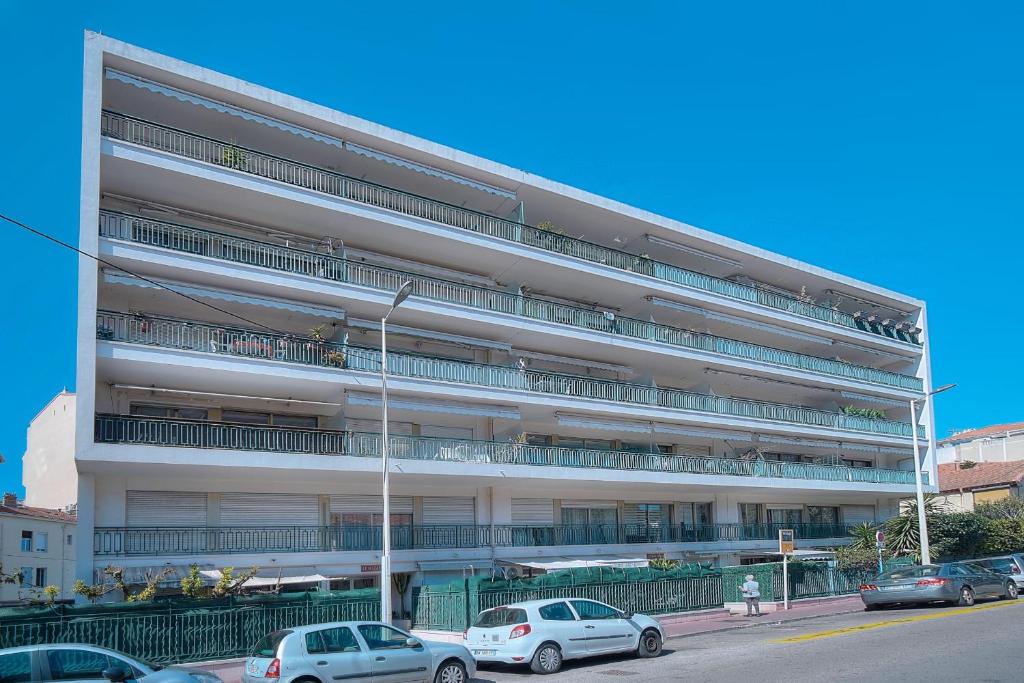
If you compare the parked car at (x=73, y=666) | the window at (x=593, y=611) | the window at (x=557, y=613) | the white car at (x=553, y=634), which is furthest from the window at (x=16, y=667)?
the window at (x=593, y=611)

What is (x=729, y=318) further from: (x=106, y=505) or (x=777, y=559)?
(x=106, y=505)

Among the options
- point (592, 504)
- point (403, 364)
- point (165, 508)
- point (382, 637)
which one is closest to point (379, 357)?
point (403, 364)

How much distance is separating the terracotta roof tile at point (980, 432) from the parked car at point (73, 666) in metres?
73.1

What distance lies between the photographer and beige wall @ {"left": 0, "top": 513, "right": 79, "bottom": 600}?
4278 centimetres

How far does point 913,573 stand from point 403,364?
631 inches

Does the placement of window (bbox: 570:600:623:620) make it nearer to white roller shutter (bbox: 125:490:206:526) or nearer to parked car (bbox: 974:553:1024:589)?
white roller shutter (bbox: 125:490:206:526)

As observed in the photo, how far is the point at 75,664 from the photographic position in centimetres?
1293

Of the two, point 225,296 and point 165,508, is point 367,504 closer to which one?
point 165,508

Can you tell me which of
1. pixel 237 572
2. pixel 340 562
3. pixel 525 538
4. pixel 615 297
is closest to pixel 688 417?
pixel 615 297

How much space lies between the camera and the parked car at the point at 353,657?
47.7 ft

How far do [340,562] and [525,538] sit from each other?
7.69 m

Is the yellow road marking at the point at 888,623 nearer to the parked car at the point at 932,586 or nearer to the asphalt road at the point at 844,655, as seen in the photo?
the asphalt road at the point at 844,655

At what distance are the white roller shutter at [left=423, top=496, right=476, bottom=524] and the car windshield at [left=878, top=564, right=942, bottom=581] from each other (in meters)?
13.2

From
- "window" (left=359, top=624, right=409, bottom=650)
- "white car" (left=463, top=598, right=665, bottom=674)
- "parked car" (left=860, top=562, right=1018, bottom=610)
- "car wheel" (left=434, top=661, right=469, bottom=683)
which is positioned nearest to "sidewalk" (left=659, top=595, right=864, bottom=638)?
"parked car" (left=860, top=562, right=1018, bottom=610)
